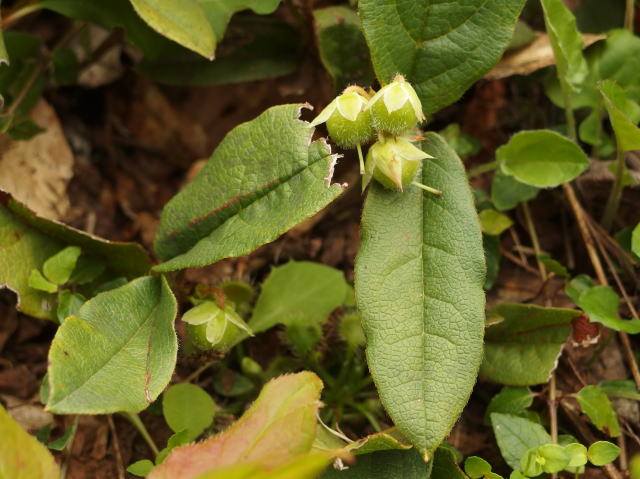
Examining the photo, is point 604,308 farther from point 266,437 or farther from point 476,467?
point 266,437

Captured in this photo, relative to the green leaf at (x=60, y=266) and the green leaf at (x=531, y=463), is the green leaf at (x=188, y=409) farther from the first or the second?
the green leaf at (x=531, y=463)

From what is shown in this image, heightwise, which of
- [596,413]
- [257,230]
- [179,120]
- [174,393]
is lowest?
[596,413]

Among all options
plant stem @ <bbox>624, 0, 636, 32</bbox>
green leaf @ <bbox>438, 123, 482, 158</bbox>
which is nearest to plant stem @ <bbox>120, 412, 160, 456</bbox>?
green leaf @ <bbox>438, 123, 482, 158</bbox>

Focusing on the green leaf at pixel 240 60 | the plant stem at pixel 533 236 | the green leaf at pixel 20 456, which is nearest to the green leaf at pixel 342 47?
the green leaf at pixel 240 60

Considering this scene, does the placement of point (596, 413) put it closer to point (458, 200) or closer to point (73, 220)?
point (458, 200)

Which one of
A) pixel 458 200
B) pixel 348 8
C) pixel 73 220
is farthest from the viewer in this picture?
pixel 73 220

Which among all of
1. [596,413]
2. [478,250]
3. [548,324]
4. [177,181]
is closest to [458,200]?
[478,250]
